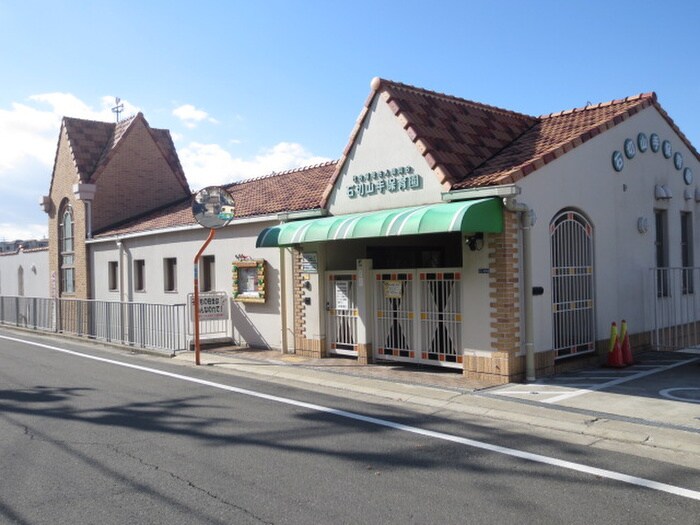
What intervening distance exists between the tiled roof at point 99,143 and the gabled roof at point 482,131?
15714 mm

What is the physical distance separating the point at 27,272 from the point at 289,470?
96.0ft

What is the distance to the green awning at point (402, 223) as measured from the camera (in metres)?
9.84

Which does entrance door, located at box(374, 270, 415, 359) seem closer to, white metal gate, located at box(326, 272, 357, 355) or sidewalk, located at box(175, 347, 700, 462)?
sidewalk, located at box(175, 347, 700, 462)

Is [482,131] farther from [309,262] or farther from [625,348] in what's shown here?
[625,348]

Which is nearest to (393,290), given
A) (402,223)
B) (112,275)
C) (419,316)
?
(419,316)

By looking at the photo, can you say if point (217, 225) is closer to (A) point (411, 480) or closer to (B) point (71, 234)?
(A) point (411, 480)

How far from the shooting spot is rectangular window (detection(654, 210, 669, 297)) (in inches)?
569

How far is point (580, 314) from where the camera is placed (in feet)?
39.2

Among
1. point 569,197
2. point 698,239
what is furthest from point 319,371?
point 698,239

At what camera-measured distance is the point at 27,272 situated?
102 feet

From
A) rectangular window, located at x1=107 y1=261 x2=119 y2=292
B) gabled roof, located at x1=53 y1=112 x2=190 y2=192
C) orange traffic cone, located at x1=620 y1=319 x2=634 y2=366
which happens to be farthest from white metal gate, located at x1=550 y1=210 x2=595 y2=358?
gabled roof, located at x1=53 y1=112 x2=190 y2=192

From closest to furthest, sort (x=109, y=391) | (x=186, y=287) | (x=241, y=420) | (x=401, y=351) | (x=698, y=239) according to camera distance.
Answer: (x=241, y=420) < (x=109, y=391) < (x=401, y=351) < (x=698, y=239) < (x=186, y=287)

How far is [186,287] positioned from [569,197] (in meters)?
11.4

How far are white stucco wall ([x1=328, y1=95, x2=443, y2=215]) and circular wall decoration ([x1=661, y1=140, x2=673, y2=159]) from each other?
6.32m
